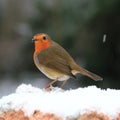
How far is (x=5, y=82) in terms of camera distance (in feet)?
28.1

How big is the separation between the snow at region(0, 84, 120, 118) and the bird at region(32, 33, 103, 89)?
139 centimetres

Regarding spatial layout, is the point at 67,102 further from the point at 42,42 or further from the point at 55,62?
the point at 42,42

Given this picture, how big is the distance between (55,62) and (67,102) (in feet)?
6.34

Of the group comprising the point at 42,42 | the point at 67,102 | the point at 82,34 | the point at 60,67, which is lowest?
the point at 82,34

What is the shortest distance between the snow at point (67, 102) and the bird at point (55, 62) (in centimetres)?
139

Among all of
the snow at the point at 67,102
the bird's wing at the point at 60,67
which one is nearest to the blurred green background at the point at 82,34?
the bird's wing at the point at 60,67

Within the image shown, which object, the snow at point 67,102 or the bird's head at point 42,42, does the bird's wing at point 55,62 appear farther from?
the snow at point 67,102

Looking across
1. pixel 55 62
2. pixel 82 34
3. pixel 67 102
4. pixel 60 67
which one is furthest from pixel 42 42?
pixel 82 34

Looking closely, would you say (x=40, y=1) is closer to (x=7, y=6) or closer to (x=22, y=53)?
(x=22, y=53)

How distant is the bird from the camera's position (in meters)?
4.88

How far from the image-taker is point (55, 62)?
502 centimetres

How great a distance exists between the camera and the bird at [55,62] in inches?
192

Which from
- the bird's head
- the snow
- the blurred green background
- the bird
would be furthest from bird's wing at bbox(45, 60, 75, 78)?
the blurred green background

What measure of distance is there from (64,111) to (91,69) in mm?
4138
